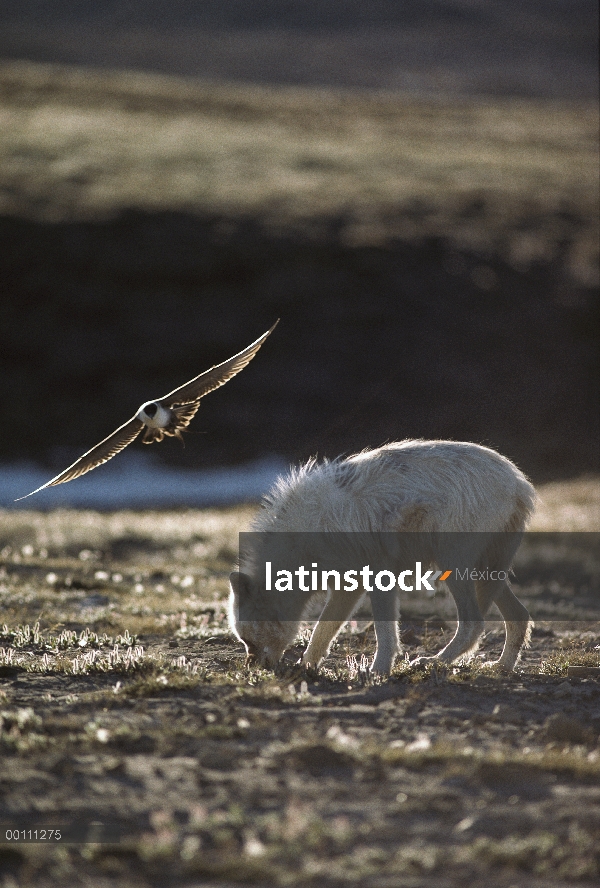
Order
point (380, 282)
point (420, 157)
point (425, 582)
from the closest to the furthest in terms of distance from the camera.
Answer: point (425, 582), point (380, 282), point (420, 157)

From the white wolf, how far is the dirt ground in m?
0.34

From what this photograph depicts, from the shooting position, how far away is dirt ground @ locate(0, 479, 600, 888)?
5.33 meters

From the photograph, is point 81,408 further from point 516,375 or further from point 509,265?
point 509,265

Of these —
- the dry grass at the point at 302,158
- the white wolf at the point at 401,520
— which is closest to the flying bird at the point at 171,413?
the white wolf at the point at 401,520

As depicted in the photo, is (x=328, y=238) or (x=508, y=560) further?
(x=328, y=238)

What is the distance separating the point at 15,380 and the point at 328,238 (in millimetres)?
21575

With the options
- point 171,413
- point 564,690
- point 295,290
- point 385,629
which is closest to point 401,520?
point 385,629

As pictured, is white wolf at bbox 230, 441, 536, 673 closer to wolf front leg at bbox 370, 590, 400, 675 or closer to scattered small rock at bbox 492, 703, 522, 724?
wolf front leg at bbox 370, 590, 400, 675

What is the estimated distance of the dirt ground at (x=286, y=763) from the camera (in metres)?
5.33

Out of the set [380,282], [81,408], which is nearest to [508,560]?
[81,408]

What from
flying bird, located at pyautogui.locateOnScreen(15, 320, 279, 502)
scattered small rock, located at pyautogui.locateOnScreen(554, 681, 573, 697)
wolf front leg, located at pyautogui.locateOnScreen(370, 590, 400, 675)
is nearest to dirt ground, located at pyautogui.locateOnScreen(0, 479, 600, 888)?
scattered small rock, located at pyautogui.locateOnScreen(554, 681, 573, 697)

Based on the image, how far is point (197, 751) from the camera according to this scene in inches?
273

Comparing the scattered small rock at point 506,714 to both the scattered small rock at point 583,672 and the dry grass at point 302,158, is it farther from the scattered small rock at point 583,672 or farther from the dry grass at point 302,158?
the dry grass at point 302,158

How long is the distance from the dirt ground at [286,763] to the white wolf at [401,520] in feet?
→ 1.13
